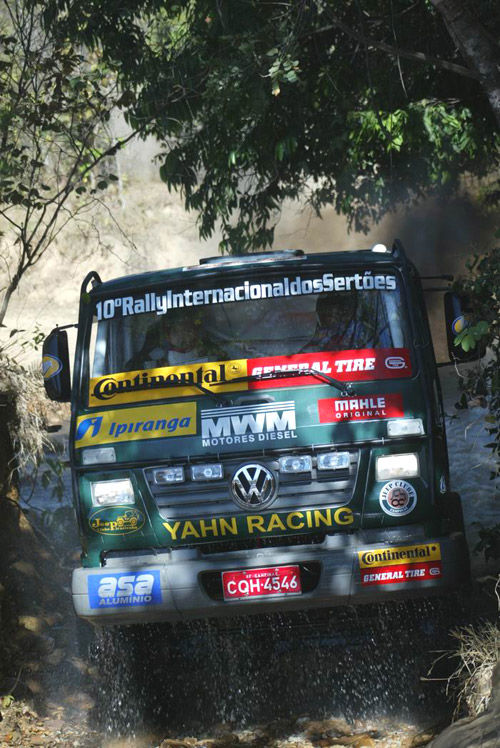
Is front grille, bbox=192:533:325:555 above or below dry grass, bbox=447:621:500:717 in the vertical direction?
above

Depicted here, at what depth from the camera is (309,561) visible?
186 inches

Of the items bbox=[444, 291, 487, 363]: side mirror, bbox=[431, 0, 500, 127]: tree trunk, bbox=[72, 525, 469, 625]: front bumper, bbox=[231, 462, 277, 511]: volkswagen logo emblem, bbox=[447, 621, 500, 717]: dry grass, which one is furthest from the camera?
bbox=[431, 0, 500, 127]: tree trunk

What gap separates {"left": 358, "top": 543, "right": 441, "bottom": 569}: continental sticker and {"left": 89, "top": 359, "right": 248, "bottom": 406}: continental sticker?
3.62 ft

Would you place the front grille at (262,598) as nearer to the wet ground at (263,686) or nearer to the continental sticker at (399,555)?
the continental sticker at (399,555)

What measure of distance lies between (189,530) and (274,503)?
465 mm

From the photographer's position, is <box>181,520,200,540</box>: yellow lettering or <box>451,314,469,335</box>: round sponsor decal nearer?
<box>181,520,200,540</box>: yellow lettering

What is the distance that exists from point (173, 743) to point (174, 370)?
2.06 metres

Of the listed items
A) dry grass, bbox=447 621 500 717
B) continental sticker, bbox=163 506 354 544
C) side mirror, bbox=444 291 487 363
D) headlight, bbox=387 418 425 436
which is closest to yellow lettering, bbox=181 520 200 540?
continental sticker, bbox=163 506 354 544

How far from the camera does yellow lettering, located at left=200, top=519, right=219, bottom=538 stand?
491cm

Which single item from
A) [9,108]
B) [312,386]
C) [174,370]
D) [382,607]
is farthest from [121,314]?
[9,108]

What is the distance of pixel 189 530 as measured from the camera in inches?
194

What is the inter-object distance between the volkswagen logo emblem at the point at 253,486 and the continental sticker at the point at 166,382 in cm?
47

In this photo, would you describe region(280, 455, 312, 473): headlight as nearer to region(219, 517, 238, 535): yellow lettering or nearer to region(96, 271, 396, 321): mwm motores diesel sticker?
region(219, 517, 238, 535): yellow lettering

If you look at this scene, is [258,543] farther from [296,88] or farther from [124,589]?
[296,88]
